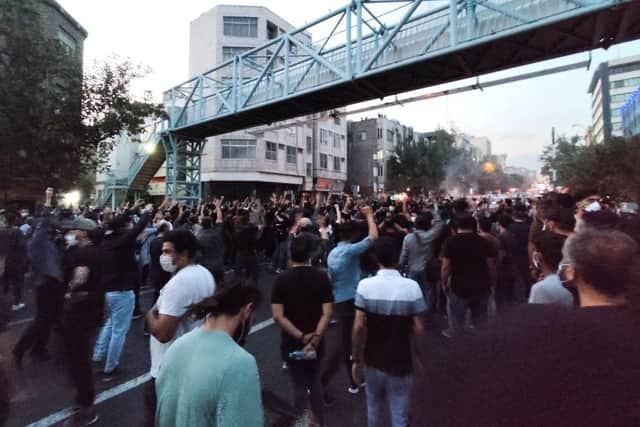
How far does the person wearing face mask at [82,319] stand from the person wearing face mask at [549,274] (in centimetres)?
415

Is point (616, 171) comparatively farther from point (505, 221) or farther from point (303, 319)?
A: point (303, 319)

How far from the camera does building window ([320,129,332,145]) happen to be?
143 ft

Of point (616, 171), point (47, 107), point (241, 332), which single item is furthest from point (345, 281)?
point (616, 171)

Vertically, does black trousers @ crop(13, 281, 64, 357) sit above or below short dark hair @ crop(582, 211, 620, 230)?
below

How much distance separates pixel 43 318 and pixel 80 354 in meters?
1.51

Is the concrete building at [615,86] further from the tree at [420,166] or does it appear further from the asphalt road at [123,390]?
the asphalt road at [123,390]

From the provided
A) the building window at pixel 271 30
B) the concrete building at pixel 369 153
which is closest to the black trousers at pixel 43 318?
the building window at pixel 271 30

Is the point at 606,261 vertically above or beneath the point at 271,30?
beneath

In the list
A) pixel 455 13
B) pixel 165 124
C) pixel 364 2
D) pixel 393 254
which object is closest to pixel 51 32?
pixel 165 124

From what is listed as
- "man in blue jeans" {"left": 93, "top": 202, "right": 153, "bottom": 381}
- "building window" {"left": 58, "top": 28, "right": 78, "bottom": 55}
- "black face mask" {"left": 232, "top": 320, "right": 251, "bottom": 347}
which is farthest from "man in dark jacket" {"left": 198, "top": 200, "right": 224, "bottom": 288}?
"building window" {"left": 58, "top": 28, "right": 78, "bottom": 55}

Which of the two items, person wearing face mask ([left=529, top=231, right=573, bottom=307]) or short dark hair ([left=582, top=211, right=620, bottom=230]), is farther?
short dark hair ([left=582, top=211, right=620, bottom=230])

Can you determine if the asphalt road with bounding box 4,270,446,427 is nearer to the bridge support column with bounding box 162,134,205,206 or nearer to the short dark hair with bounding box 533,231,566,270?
the short dark hair with bounding box 533,231,566,270

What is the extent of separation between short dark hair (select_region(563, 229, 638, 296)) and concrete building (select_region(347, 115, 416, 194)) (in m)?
49.0

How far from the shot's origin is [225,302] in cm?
182
